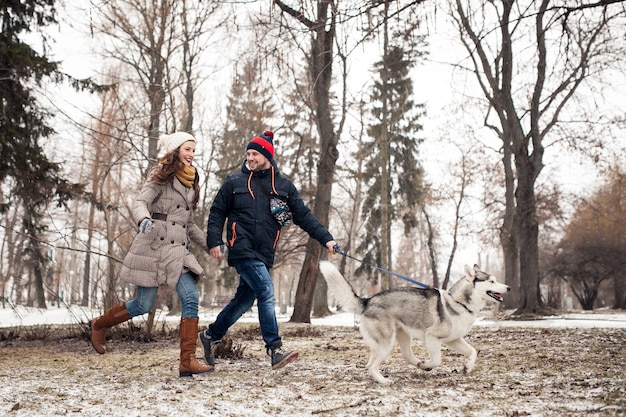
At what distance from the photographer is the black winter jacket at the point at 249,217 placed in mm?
5227

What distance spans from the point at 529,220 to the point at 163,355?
10418 mm

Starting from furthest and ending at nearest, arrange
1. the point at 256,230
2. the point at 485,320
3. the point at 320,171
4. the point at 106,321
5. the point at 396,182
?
the point at 396,182 < the point at 485,320 < the point at 320,171 < the point at 106,321 < the point at 256,230

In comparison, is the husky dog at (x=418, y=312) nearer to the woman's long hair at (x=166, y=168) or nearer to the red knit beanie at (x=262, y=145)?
the red knit beanie at (x=262, y=145)

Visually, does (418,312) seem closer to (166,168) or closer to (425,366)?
(425,366)

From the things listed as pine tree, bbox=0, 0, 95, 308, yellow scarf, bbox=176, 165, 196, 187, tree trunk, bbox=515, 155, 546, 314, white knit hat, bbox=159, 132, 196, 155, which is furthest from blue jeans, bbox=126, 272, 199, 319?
tree trunk, bbox=515, 155, 546, 314

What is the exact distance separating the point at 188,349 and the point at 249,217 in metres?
1.32

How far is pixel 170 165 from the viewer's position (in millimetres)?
5277

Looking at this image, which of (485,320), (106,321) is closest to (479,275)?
(106,321)

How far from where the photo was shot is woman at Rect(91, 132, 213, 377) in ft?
16.5

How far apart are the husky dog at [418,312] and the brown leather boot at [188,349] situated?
1.31m

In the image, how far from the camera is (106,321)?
548 cm

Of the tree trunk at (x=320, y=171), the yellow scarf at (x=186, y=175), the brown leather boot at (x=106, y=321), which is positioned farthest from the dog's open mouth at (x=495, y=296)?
the tree trunk at (x=320, y=171)

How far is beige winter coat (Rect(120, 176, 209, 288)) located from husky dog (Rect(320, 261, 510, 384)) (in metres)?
1.33

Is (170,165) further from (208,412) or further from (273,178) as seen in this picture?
(208,412)
